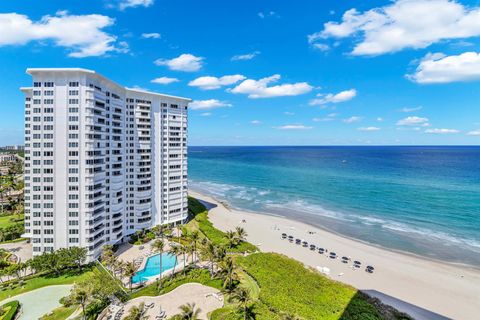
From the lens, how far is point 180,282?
4294 cm

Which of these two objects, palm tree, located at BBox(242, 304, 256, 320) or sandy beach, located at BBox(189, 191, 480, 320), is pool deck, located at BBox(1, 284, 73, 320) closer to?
palm tree, located at BBox(242, 304, 256, 320)

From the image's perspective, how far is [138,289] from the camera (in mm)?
41281

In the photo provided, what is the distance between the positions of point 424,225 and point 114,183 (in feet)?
275

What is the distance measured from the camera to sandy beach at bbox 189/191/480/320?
40.9 meters

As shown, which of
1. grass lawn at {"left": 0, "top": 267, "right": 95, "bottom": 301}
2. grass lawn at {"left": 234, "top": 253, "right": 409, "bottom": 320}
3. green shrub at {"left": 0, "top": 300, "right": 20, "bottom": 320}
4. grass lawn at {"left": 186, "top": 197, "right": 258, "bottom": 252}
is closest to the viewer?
green shrub at {"left": 0, "top": 300, "right": 20, "bottom": 320}

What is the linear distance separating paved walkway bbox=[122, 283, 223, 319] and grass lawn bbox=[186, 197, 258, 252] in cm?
1525

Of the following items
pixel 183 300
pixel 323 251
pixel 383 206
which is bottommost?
pixel 323 251

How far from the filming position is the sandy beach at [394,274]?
40.9 meters

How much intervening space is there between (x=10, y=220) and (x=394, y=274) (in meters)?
94.0

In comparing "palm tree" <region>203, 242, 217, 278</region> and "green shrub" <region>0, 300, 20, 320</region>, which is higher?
"palm tree" <region>203, 242, 217, 278</region>

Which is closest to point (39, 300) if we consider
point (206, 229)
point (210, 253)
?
point (210, 253)

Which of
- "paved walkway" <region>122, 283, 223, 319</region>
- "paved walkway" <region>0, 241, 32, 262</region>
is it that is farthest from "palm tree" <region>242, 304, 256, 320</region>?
"paved walkway" <region>0, 241, 32, 262</region>

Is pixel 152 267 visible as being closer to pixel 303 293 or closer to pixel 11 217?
pixel 303 293

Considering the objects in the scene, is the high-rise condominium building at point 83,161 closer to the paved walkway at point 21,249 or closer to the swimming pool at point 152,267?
the paved walkway at point 21,249
